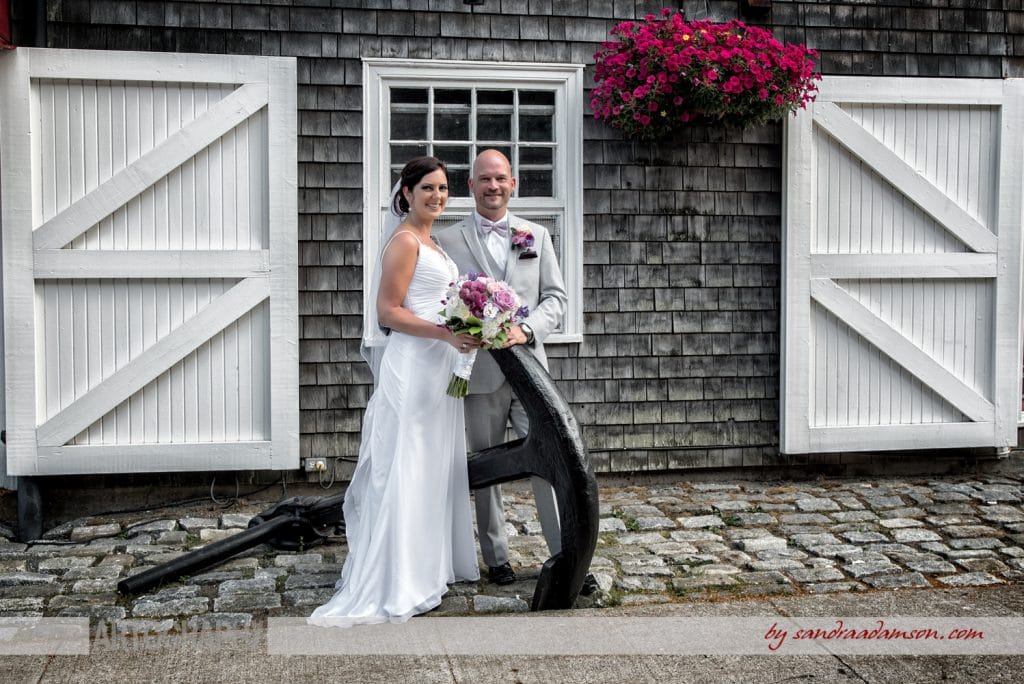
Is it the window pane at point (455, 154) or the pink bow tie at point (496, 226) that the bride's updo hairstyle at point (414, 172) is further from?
the window pane at point (455, 154)

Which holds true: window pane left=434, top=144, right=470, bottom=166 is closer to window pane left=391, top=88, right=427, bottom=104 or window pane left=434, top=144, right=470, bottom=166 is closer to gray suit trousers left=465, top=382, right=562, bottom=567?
window pane left=391, top=88, right=427, bottom=104

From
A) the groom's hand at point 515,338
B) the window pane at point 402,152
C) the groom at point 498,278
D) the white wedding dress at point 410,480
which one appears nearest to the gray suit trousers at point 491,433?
the groom at point 498,278

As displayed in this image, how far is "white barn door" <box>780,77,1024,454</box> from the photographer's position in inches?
249

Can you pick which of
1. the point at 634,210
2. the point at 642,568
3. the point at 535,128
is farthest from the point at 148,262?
the point at 642,568

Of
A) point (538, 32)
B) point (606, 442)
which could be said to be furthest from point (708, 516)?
point (538, 32)

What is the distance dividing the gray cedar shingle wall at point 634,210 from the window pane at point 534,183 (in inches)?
9.4

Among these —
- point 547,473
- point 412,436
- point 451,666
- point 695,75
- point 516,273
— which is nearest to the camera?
point 451,666

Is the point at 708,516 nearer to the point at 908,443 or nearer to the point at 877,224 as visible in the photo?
the point at 908,443

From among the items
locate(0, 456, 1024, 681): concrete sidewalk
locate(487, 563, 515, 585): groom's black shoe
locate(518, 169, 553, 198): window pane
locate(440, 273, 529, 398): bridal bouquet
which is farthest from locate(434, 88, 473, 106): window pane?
locate(487, 563, 515, 585): groom's black shoe

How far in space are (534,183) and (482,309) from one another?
7.83 feet

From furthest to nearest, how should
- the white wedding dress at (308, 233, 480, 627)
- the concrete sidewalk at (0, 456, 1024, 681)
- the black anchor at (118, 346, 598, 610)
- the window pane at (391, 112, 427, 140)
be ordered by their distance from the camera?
1. the window pane at (391, 112, 427, 140)
2. the white wedding dress at (308, 233, 480, 627)
3. the black anchor at (118, 346, 598, 610)
4. the concrete sidewalk at (0, 456, 1024, 681)

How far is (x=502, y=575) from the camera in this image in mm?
4441

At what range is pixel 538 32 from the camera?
6051mm

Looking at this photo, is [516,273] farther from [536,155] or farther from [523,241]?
[536,155]
